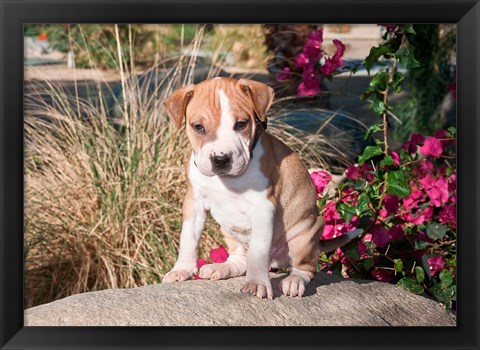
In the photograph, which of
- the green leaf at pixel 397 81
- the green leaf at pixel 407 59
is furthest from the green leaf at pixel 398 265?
the green leaf at pixel 407 59

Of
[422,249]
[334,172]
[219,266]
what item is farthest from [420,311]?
[334,172]

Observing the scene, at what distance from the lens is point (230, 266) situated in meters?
3.11

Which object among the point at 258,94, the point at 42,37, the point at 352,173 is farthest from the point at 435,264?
the point at 42,37

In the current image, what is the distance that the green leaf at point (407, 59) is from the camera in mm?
3693

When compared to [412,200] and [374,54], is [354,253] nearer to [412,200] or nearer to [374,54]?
[412,200]

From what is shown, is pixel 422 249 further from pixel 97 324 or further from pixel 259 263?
pixel 97 324

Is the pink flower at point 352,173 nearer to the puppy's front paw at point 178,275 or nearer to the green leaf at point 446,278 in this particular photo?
the green leaf at point 446,278

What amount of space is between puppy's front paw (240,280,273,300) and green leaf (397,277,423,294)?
36.4 inches

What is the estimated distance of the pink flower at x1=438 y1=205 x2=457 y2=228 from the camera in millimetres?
3736

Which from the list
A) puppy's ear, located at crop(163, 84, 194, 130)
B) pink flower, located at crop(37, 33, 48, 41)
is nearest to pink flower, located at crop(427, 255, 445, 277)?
puppy's ear, located at crop(163, 84, 194, 130)

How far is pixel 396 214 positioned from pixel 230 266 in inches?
47.2

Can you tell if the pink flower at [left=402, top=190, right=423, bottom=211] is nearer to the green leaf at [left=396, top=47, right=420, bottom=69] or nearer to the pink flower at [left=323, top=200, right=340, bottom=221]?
the pink flower at [left=323, top=200, right=340, bottom=221]
